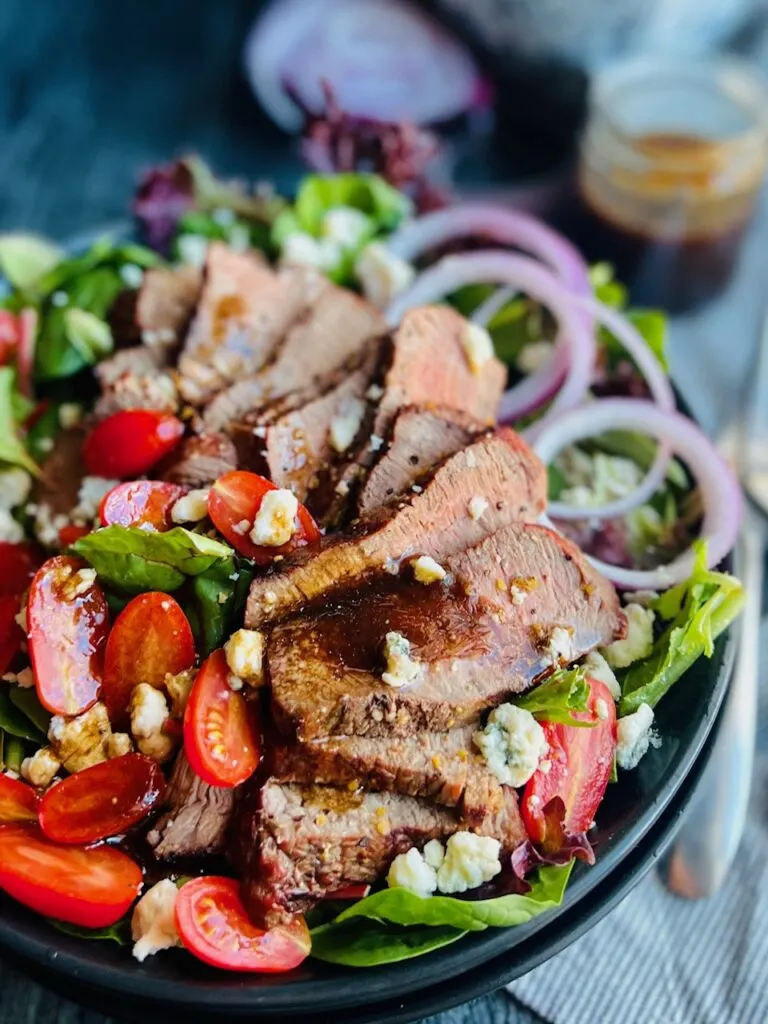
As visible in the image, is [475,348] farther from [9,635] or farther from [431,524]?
[9,635]

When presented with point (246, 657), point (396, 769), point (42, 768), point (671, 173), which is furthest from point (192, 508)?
point (671, 173)

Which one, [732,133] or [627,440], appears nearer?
[627,440]

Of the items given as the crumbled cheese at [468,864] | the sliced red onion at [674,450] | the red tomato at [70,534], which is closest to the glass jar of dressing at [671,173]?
the sliced red onion at [674,450]

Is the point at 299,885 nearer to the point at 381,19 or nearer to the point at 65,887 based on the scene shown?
the point at 65,887

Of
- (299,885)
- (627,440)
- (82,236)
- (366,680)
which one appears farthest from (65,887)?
(82,236)

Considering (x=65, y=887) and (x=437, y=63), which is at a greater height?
(x=437, y=63)

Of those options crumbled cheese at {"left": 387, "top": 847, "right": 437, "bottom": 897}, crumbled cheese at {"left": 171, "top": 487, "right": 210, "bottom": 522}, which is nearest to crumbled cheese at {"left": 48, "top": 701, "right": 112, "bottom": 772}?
crumbled cheese at {"left": 171, "top": 487, "right": 210, "bottom": 522}

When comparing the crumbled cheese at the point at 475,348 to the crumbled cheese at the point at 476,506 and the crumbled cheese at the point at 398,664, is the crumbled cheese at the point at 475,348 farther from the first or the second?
the crumbled cheese at the point at 398,664

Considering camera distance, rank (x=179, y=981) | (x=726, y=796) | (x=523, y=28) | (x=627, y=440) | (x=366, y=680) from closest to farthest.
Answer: (x=179, y=981), (x=366, y=680), (x=726, y=796), (x=627, y=440), (x=523, y=28)
